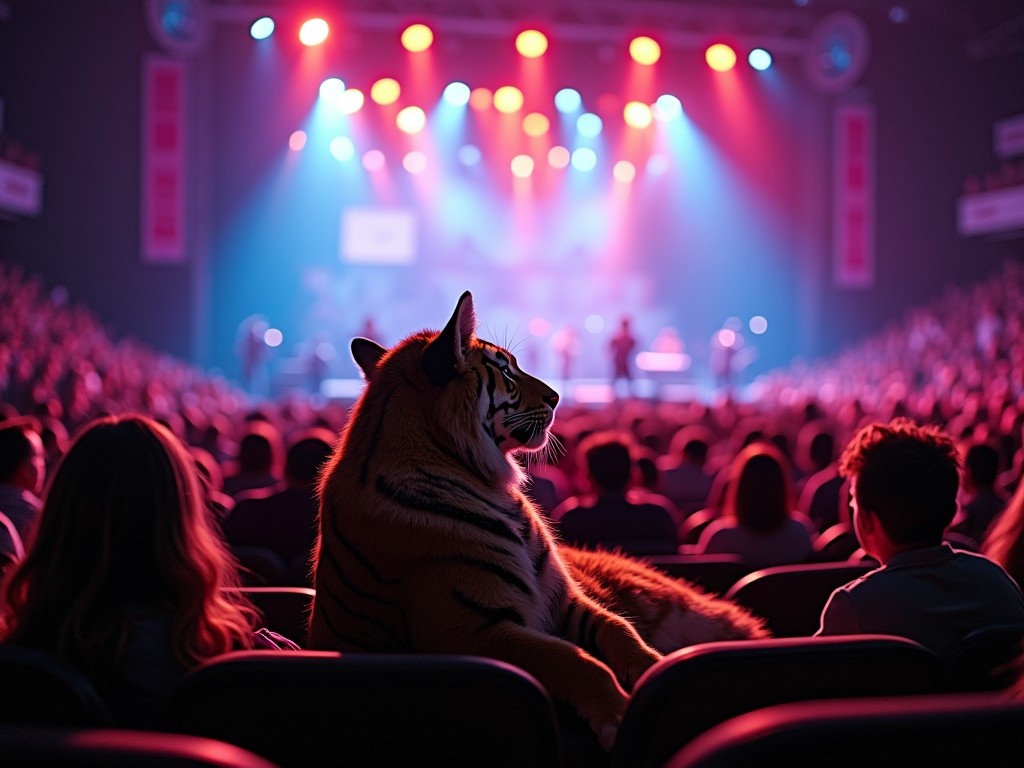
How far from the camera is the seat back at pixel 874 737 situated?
84cm

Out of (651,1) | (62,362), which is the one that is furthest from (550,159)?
(62,362)

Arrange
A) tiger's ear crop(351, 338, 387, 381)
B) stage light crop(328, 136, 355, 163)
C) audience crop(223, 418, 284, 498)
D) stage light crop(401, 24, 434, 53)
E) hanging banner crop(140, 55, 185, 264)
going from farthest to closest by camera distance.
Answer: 1. stage light crop(328, 136, 355, 163)
2. hanging banner crop(140, 55, 185, 264)
3. stage light crop(401, 24, 434, 53)
4. audience crop(223, 418, 284, 498)
5. tiger's ear crop(351, 338, 387, 381)

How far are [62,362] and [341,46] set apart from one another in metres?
6.06

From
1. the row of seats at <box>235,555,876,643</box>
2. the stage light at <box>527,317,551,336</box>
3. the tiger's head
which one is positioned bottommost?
the row of seats at <box>235,555,876,643</box>

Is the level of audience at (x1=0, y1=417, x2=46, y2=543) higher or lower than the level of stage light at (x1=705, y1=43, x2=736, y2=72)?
lower

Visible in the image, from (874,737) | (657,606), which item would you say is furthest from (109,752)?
(657,606)

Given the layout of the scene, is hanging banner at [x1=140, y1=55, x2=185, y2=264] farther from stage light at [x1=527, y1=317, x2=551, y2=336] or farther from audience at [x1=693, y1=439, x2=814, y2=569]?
audience at [x1=693, y1=439, x2=814, y2=569]

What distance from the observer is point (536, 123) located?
1711 centimetres

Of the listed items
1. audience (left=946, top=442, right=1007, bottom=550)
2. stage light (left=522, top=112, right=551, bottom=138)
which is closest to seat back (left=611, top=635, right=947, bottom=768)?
audience (left=946, top=442, right=1007, bottom=550)

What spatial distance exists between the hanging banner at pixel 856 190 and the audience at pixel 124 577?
1584 cm

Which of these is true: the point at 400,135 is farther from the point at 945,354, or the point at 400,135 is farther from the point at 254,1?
the point at 945,354

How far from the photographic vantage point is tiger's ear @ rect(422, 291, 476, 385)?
1817mm

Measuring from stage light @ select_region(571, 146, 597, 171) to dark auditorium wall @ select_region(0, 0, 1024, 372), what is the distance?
435 centimetres

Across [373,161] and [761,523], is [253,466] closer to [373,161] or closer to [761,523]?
[761,523]
